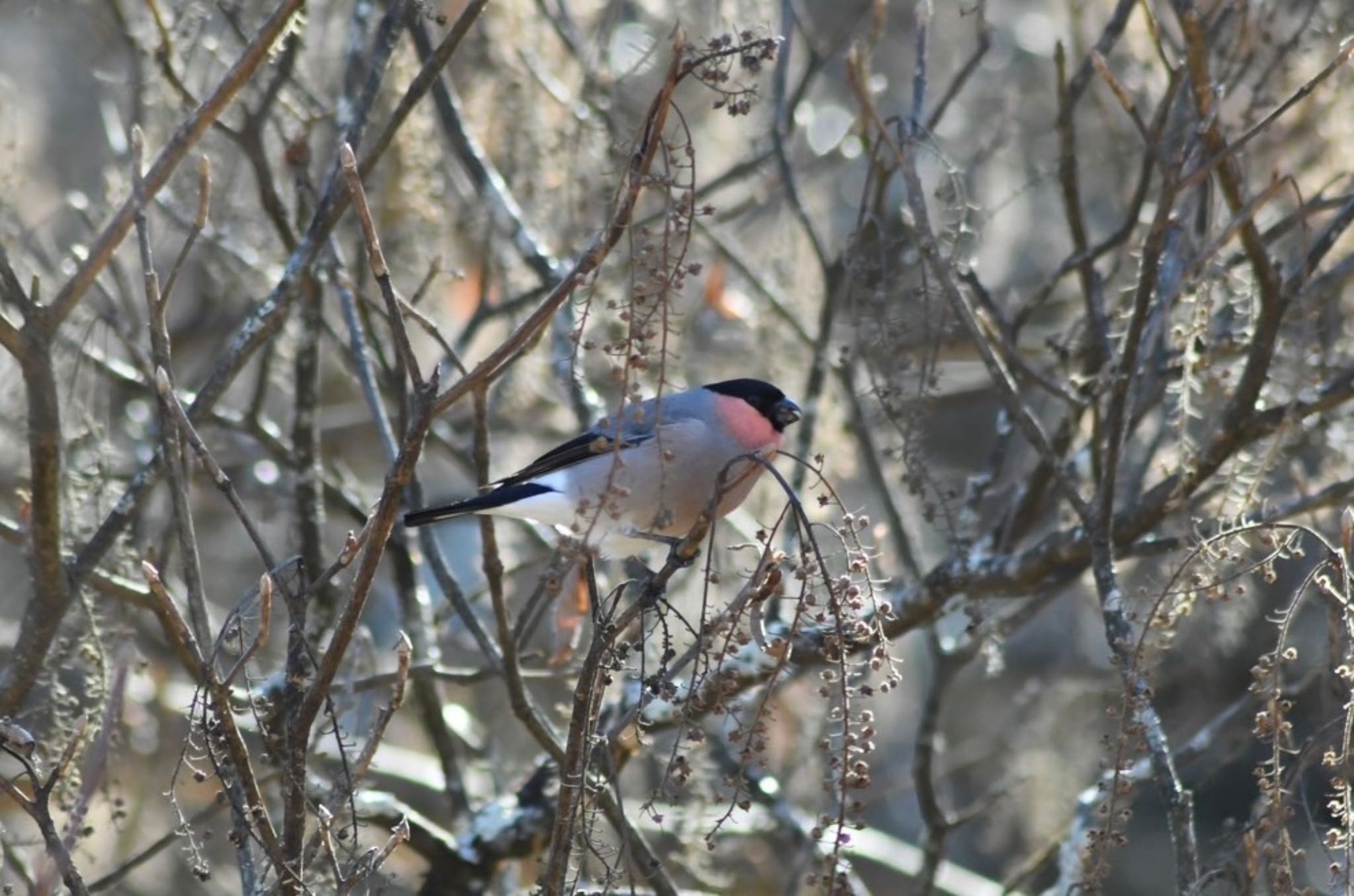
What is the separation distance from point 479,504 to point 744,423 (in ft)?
1.87

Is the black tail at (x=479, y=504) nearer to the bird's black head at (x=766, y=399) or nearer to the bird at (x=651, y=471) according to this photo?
the bird at (x=651, y=471)

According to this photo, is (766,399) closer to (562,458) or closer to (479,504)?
(562,458)

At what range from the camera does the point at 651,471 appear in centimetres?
261

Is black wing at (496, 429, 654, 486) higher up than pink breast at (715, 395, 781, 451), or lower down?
lower down

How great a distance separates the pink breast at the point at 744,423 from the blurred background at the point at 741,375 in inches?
7.5

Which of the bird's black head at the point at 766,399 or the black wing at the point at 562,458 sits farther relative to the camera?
the bird's black head at the point at 766,399

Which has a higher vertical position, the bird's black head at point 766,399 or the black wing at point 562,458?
the bird's black head at point 766,399

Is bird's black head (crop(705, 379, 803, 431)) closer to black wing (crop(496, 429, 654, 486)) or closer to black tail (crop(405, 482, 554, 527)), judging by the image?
black wing (crop(496, 429, 654, 486))

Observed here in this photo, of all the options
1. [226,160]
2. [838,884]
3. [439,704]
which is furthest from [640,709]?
[226,160]

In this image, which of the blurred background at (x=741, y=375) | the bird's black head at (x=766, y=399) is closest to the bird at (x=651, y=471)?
the bird's black head at (x=766, y=399)

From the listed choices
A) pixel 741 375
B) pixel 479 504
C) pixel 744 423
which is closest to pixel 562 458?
pixel 479 504

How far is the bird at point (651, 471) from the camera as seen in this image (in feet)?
8.36

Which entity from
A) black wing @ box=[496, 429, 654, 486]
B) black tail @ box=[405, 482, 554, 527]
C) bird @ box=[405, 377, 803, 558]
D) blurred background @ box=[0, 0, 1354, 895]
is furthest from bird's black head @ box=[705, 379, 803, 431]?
black tail @ box=[405, 482, 554, 527]

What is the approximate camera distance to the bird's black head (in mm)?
3033
